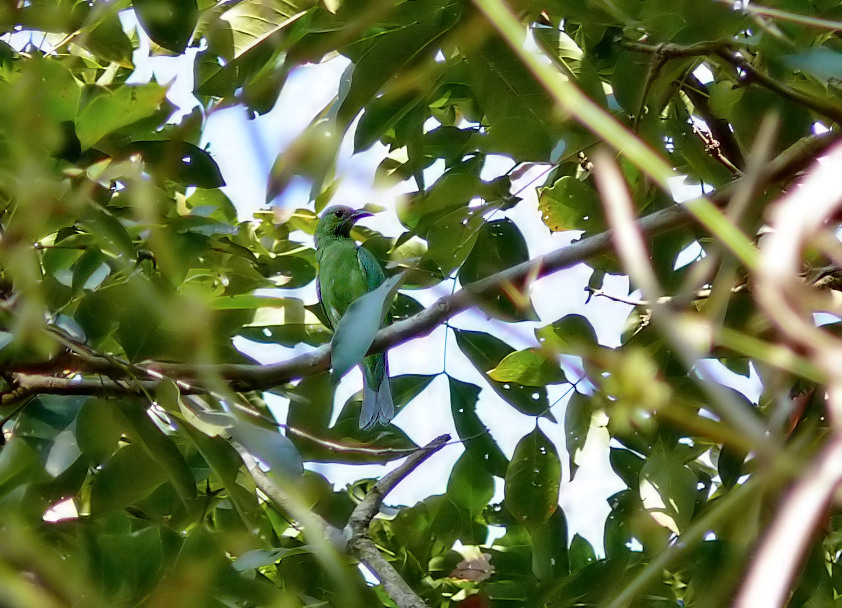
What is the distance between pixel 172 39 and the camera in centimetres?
135

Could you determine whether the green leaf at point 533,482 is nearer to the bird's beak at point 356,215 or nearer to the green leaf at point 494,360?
the green leaf at point 494,360

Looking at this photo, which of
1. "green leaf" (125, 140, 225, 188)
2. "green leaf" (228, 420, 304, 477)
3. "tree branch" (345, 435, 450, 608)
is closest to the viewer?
"green leaf" (228, 420, 304, 477)

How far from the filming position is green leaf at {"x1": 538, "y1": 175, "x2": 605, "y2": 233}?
1.57 meters

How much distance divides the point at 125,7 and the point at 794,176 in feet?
3.72

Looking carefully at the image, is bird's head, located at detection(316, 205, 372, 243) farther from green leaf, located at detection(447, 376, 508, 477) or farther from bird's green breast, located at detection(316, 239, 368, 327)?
green leaf, located at detection(447, 376, 508, 477)

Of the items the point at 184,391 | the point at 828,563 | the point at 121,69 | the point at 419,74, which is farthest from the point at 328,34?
the point at 828,563

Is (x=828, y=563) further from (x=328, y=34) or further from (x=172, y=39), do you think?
(x=172, y=39)

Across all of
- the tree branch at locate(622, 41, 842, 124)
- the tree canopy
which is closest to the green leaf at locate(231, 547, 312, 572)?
the tree canopy

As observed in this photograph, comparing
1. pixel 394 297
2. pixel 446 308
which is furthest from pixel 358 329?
pixel 446 308

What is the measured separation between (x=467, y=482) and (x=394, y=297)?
776 millimetres

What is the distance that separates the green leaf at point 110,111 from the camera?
1355 mm

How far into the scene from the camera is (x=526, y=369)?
5.21ft

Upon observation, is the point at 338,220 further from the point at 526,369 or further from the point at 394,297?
the point at 394,297

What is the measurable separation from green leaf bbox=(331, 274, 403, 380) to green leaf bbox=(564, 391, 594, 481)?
29.4 inches
